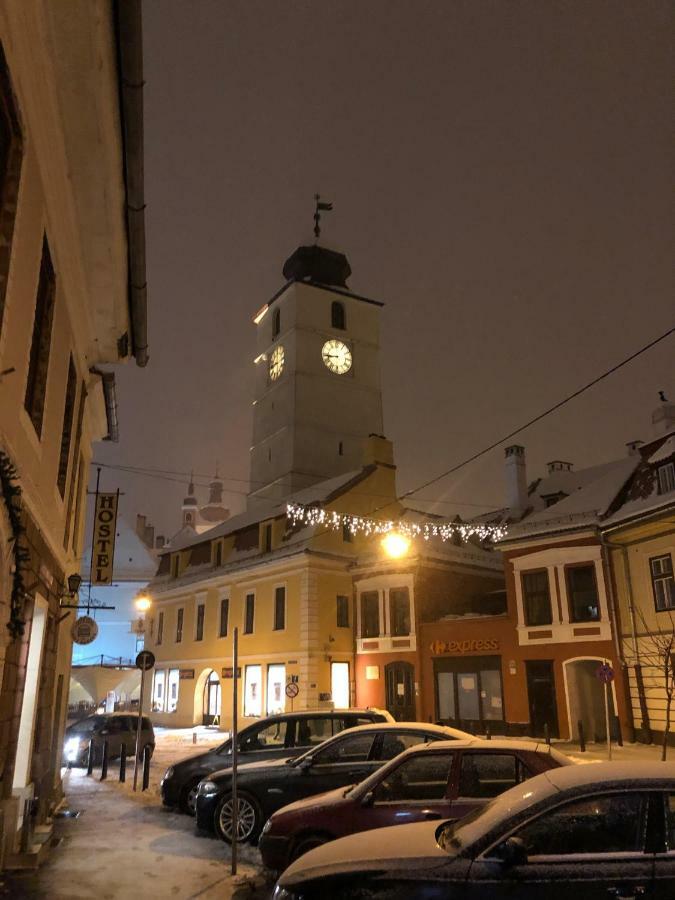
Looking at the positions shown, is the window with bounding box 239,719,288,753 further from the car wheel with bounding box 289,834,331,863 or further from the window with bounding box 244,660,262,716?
the window with bounding box 244,660,262,716

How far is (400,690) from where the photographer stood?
28.9m

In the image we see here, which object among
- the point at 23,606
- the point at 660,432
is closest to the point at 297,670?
the point at 660,432

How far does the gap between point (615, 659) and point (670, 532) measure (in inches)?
184

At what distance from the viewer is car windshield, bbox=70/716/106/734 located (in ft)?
66.0

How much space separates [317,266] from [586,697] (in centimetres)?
4419

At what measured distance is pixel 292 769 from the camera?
9516 mm

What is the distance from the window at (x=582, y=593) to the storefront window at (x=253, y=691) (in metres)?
15.1

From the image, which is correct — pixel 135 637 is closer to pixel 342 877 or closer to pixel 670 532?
pixel 670 532

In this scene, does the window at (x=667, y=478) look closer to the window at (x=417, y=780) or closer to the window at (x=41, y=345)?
the window at (x=417, y=780)

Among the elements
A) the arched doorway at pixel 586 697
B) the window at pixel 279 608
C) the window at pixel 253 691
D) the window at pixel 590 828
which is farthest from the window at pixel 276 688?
the window at pixel 590 828

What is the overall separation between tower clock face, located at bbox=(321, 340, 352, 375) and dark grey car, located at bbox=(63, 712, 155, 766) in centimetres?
3674

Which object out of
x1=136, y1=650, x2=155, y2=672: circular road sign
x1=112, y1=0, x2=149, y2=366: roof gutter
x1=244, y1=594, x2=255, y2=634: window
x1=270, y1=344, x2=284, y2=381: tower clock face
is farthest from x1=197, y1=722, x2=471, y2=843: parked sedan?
x1=270, y1=344, x2=284, y2=381: tower clock face

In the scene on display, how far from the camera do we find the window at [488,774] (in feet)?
22.7

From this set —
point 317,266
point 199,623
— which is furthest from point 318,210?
point 199,623
